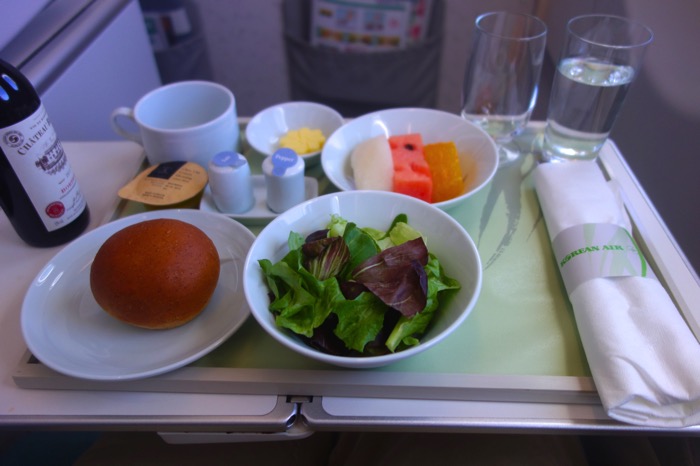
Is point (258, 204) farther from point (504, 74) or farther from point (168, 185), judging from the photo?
point (504, 74)

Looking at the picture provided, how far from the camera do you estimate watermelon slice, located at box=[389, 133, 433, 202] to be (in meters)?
0.74

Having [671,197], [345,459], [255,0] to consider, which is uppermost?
[255,0]

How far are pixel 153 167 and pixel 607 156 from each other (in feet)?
2.57

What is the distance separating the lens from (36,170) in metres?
0.65

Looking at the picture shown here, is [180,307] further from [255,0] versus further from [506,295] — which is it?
[255,0]

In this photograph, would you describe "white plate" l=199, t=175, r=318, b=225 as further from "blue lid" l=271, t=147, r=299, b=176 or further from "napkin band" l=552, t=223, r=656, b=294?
"napkin band" l=552, t=223, r=656, b=294

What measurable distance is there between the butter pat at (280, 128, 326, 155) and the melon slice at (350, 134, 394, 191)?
8 centimetres

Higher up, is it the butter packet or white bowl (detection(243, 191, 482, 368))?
white bowl (detection(243, 191, 482, 368))

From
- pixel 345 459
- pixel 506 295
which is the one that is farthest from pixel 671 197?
pixel 345 459

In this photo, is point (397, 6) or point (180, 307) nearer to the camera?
point (180, 307)

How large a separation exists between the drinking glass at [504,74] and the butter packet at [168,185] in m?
0.49

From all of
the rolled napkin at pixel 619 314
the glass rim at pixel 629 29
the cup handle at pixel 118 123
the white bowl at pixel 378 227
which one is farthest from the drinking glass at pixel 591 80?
the cup handle at pixel 118 123

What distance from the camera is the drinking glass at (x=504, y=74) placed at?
805mm

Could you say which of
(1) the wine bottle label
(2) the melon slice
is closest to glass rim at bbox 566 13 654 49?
(2) the melon slice
